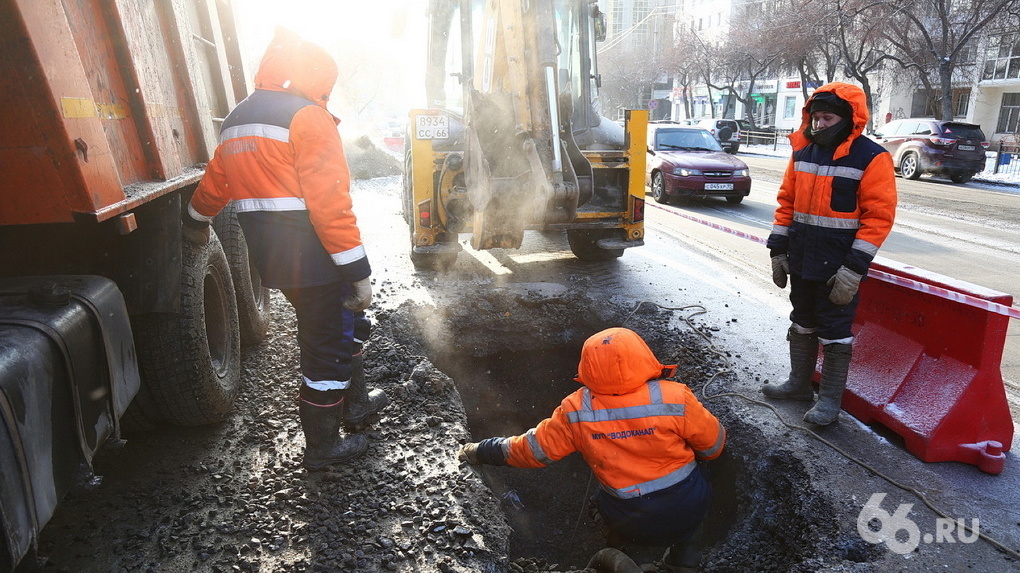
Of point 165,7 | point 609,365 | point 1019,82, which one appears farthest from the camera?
point 1019,82

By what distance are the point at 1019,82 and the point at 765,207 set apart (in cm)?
2715

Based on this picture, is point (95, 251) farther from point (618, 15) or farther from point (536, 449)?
point (618, 15)

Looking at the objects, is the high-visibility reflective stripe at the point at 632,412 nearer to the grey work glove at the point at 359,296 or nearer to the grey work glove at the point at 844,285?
the grey work glove at the point at 359,296

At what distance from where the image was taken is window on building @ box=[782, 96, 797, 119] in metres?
45.8

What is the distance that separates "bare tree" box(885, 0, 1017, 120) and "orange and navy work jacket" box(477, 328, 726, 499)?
75.9ft

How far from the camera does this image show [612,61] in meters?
59.6

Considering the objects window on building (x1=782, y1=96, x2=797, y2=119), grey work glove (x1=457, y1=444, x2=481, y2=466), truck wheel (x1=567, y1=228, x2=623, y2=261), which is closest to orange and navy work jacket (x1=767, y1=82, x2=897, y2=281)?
grey work glove (x1=457, y1=444, x2=481, y2=466)

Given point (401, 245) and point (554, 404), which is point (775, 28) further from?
point (554, 404)

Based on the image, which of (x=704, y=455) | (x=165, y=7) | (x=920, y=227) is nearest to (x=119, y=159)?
(x=165, y=7)

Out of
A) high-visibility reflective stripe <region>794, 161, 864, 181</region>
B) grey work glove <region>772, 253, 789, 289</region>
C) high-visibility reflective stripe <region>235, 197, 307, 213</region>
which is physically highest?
high-visibility reflective stripe <region>235, 197, 307, 213</region>

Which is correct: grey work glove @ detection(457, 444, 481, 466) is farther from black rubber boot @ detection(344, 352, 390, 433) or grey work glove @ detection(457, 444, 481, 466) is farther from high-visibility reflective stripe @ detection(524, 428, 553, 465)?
black rubber boot @ detection(344, 352, 390, 433)

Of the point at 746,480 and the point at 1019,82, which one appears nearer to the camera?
the point at 746,480

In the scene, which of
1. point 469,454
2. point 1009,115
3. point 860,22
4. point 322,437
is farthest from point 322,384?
point 1009,115

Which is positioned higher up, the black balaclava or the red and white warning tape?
the black balaclava
